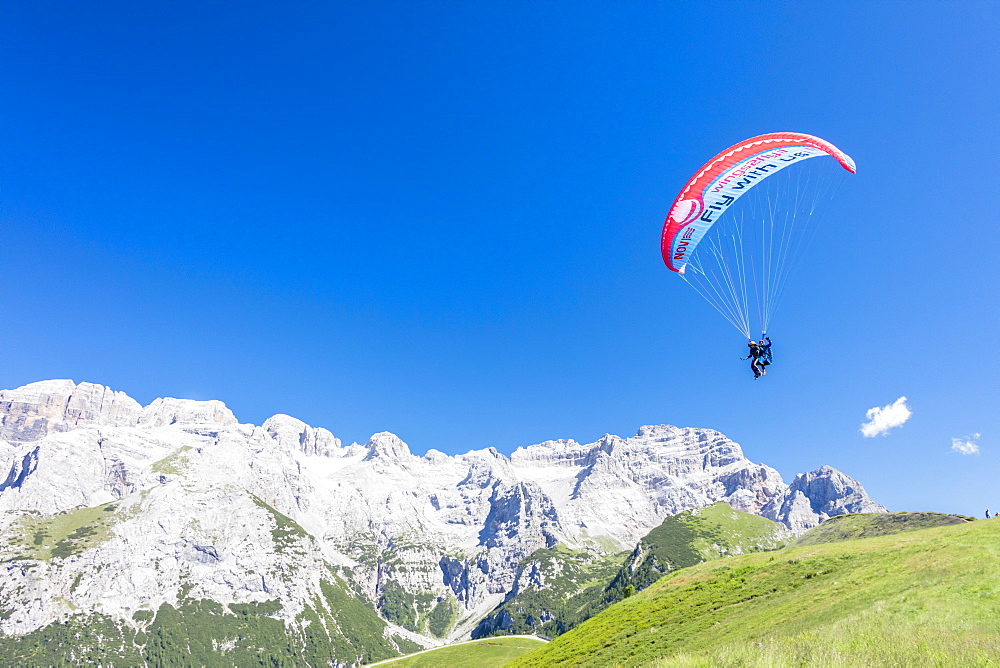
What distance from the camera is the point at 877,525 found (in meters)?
57.9

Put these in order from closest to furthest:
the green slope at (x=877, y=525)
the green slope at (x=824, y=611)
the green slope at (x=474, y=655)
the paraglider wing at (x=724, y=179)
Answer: the green slope at (x=824, y=611) → the paraglider wing at (x=724, y=179) → the green slope at (x=877, y=525) → the green slope at (x=474, y=655)

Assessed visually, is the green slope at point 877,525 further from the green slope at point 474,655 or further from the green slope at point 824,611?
the green slope at point 474,655

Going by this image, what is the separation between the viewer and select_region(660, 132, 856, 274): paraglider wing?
113 ft

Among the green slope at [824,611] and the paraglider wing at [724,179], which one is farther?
the paraglider wing at [724,179]

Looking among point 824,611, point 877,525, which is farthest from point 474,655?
point 824,611

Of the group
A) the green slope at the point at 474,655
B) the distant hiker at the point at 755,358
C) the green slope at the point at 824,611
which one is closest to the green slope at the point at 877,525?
the green slope at the point at 824,611

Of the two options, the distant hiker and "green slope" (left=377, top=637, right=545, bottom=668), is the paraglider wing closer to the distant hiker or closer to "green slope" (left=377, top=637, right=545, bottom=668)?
the distant hiker

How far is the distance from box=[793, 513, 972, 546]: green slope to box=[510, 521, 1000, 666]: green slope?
11.8 m

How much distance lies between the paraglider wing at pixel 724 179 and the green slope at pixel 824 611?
79.0 ft

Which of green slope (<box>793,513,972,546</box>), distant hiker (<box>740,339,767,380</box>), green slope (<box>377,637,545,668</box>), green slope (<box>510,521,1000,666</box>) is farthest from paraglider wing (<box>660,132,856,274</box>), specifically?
green slope (<box>377,637,545,668</box>)

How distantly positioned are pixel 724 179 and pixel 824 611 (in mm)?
28135

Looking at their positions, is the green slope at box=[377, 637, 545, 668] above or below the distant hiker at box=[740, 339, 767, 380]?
below

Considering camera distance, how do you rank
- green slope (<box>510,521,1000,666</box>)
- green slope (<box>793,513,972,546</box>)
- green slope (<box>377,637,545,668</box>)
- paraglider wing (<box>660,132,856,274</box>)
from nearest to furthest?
1. green slope (<box>510,521,1000,666</box>)
2. paraglider wing (<box>660,132,856,274</box>)
3. green slope (<box>793,513,972,546</box>)
4. green slope (<box>377,637,545,668</box>)

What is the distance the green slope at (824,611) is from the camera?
16297 millimetres
